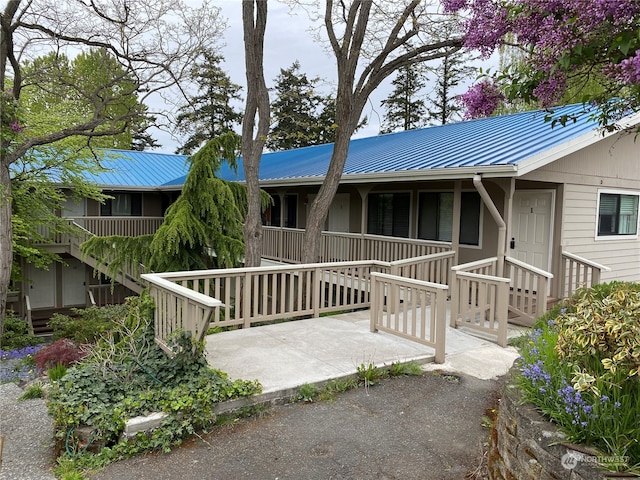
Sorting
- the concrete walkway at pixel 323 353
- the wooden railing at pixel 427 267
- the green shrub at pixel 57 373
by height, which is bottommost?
the green shrub at pixel 57 373

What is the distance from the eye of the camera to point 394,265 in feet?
26.3

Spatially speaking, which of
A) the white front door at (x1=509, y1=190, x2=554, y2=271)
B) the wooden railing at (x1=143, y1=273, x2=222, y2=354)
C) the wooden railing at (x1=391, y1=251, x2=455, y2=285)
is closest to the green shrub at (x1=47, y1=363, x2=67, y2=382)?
the wooden railing at (x1=143, y1=273, x2=222, y2=354)

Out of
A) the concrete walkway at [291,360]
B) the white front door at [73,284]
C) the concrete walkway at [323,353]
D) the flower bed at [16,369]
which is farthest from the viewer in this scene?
the white front door at [73,284]

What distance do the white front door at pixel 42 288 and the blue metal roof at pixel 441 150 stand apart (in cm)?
430

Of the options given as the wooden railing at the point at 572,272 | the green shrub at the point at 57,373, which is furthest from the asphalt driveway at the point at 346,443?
the wooden railing at the point at 572,272

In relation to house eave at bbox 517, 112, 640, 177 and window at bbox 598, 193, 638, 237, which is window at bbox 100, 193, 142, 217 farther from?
window at bbox 598, 193, 638, 237

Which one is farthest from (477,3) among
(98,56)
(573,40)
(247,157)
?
(98,56)

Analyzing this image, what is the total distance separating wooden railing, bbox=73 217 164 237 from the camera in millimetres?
17562

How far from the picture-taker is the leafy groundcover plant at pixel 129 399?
3.85 m

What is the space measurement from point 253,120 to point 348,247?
Answer: 12.1 ft

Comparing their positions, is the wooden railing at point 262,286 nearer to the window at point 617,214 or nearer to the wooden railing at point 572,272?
the wooden railing at point 572,272

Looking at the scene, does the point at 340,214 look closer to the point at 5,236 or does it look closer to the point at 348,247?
the point at 348,247

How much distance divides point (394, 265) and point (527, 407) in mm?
5122

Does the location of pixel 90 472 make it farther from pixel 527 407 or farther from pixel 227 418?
pixel 527 407
